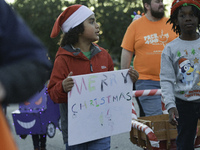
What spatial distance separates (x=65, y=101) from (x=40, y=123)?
2563 millimetres

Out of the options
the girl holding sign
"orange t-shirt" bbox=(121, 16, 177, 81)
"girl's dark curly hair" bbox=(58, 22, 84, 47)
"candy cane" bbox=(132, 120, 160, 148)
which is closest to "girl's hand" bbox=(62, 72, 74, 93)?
the girl holding sign

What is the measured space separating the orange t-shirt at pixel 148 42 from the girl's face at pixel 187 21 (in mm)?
1395

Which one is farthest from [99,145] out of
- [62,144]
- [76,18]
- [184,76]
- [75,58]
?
[62,144]

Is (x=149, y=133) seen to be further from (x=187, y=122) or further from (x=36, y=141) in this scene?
(x=36, y=141)

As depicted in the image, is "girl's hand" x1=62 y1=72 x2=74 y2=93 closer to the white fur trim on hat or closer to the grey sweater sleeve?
the white fur trim on hat

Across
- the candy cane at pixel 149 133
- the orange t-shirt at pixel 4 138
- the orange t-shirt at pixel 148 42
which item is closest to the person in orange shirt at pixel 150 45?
the orange t-shirt at pixel 148 42

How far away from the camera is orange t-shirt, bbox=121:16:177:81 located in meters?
5.06

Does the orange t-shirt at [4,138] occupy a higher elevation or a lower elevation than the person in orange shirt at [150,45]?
higher

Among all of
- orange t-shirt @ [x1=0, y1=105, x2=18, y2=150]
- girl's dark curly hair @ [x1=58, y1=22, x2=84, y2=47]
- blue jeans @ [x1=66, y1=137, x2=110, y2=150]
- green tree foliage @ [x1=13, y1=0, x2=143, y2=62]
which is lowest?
green tree foliage @ [x1=13, y1=0, x2=143, y2=62]

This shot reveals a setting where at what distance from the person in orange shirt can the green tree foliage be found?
3442cm

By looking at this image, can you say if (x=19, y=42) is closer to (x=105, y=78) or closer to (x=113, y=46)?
(x=105, y=78)

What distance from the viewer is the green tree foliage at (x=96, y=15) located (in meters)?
40.7

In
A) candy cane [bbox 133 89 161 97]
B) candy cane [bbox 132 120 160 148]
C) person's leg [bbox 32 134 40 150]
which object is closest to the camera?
candy cane [bbox 132 120 160 148]

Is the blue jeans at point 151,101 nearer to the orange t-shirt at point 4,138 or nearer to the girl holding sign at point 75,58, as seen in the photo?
the girl holding sign at point 75,58
